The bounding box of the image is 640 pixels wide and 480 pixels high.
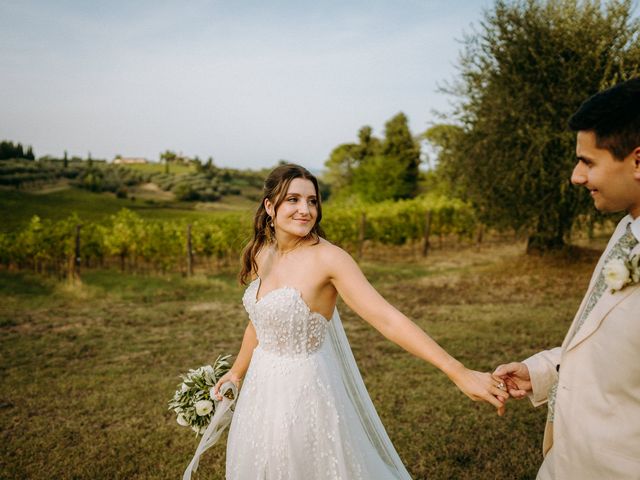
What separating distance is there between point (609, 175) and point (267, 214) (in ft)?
6.05

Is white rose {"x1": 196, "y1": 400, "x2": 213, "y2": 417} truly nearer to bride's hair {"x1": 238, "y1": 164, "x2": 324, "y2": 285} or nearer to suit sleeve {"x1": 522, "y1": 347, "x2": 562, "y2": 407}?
bride's hair {"x1": 238, "y1": 164, "x2": 324, "y2": 285}

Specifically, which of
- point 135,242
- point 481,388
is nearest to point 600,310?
point 481,388

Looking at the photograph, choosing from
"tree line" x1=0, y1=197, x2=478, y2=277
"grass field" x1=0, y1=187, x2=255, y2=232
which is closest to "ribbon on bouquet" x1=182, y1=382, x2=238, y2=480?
"tree line" x1=0, y1=197, x2=478, y2=277

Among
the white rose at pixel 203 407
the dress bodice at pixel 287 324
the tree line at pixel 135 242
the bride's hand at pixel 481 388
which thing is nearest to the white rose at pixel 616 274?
the bride's hand at pixel 481 388

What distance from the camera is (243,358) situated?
2.85m

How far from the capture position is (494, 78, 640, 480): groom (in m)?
1.45

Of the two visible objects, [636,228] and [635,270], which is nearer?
[635,270]

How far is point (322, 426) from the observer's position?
7.57 feet

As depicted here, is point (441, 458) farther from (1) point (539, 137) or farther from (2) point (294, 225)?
(1) point (539, 137)

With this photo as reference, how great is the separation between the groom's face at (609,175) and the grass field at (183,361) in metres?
2.98

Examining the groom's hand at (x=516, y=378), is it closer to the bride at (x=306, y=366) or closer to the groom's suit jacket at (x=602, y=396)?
the bride at (x=306, y=366)

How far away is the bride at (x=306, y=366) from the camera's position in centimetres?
224

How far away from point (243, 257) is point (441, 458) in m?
2.65

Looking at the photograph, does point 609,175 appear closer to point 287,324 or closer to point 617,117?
point 617,117
